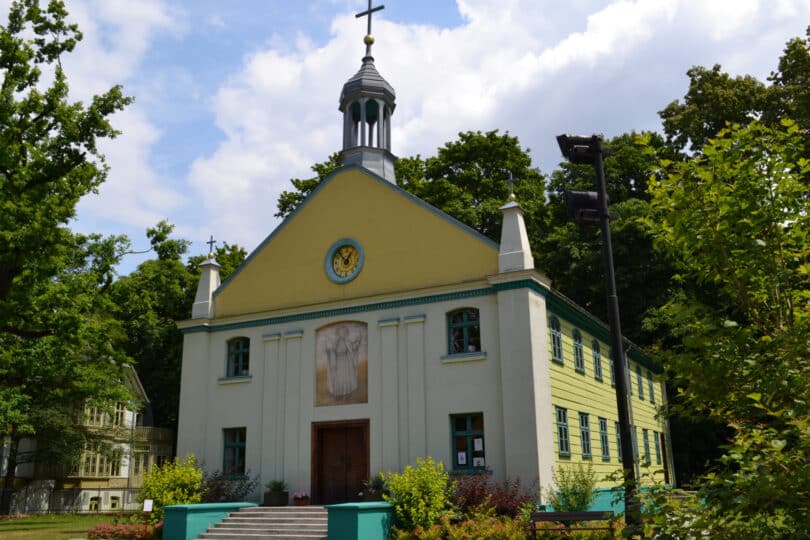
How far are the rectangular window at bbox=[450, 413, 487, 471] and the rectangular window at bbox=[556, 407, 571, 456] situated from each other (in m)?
2.19

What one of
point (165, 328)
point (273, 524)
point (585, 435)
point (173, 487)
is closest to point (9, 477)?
point (165, 328)

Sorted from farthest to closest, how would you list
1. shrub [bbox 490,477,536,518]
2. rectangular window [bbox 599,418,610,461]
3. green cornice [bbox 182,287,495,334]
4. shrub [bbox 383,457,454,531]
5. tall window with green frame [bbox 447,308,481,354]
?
rectangular window [bbox 599,418,610,461] → green cornice [bbox 182,287,495,334] → tall window with green frame [bbox 447,308,481,354] → shrub [bbox 490,477,536,518] → shrub [bbox 383,457,454,531]

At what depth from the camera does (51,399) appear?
85.4 ft

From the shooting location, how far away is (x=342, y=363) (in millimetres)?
21406

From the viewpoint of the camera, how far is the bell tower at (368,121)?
80.2 ft

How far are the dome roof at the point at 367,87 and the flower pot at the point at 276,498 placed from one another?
12.6 m

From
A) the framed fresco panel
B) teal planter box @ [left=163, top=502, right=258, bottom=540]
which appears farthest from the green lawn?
the framed fresco panel

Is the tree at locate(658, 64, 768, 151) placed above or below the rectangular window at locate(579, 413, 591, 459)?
above

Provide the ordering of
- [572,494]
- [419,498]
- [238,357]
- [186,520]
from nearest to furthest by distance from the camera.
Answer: [419,498] → [572,494] → [186,520] → [238,357]

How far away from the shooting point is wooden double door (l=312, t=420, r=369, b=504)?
20.6 meters

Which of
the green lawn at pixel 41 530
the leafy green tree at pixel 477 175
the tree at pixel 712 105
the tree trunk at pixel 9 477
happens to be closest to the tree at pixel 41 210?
the green lawn at pixel 41 530

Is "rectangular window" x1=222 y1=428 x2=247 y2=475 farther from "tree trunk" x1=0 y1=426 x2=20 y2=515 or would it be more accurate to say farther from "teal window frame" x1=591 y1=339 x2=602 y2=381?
"tree trunk" x1=0 y1=426 x2=20 y2=515

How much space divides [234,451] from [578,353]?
1092 centimetres

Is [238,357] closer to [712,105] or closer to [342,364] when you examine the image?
[342,364]
